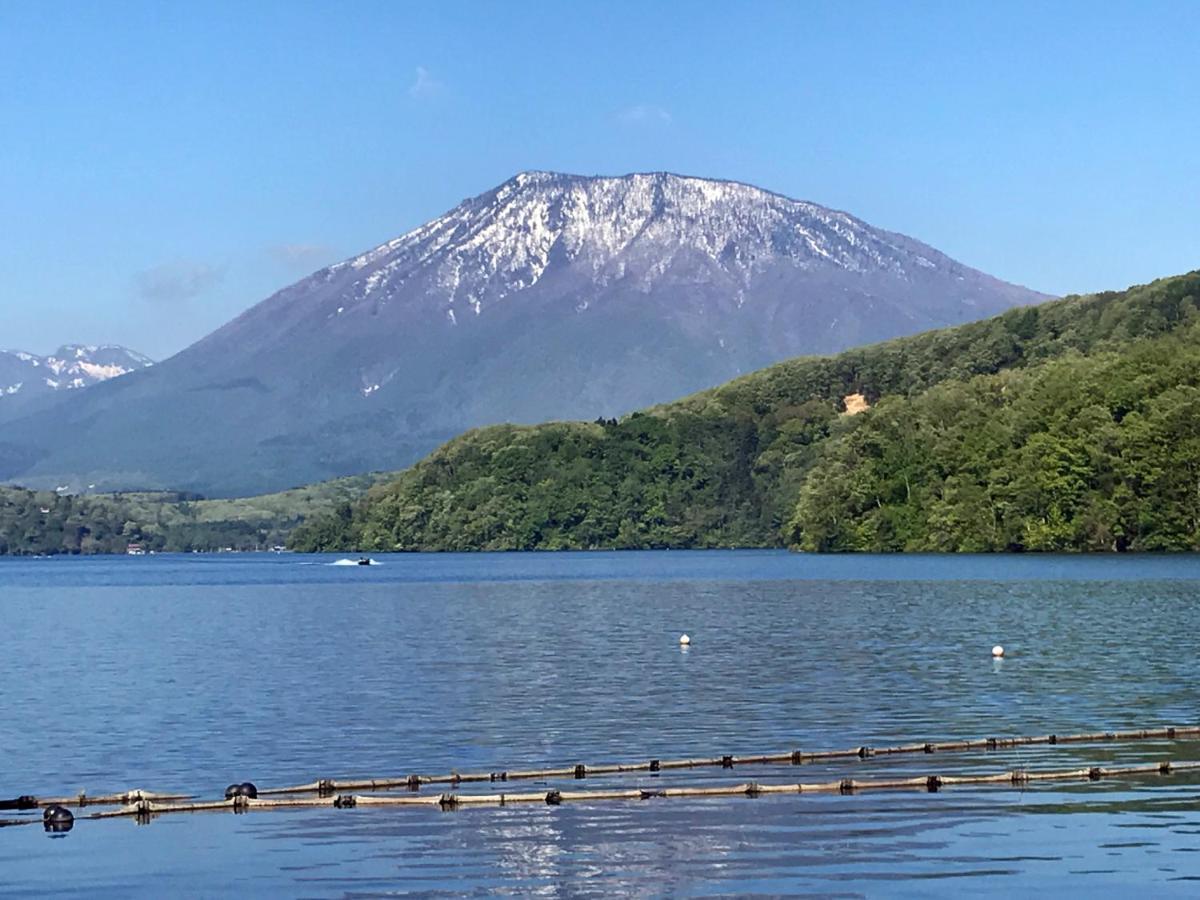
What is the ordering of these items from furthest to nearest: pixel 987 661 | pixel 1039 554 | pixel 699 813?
1. pixel 1039 554
2. pixel 987 661
3. pixel 699 813

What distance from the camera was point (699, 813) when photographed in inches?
1410

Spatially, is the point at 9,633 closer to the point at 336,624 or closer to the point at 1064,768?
the point at 336,624

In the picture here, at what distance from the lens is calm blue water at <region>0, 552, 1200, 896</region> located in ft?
101

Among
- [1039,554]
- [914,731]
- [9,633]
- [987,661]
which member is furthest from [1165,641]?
[1039,554]

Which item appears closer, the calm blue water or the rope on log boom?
the calm blue water

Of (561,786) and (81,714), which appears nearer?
(561,786)

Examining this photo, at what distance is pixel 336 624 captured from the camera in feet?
340

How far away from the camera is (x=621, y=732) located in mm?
48938

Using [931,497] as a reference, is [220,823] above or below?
below

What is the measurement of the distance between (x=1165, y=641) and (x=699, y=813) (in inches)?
1599

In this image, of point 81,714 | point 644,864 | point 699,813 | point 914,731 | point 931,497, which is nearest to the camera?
point 644,864

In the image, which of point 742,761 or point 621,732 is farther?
point 621,732

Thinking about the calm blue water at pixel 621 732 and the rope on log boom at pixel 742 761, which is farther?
the rope on log boom at pixel 742 761

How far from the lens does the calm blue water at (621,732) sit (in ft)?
101
